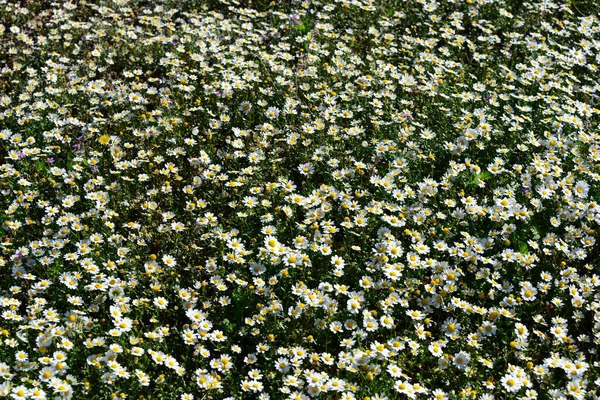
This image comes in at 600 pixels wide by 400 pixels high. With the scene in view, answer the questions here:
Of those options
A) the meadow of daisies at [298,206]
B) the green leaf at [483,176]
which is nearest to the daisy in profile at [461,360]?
the meadow of daisies at [298,206]

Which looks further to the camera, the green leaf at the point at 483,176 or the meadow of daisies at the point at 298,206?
the green leaf at the point at 483,176

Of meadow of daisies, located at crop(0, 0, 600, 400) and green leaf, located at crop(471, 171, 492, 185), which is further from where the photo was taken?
green leaf, located at crop(471, 171, 492, 185)

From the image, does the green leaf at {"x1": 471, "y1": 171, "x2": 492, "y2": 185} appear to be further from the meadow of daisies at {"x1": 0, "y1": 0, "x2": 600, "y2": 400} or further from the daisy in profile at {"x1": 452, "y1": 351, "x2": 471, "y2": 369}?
the daisy in profile at {"x1": 452, "y1": 351, "x2": 471, "y2": 369}

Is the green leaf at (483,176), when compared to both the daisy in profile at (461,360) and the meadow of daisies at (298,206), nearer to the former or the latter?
the meadow of daisies at (298,206)

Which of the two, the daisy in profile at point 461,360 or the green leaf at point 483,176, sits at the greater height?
the green leaf at point 483,176

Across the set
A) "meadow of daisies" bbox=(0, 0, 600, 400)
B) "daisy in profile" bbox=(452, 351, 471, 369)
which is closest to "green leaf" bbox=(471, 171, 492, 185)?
"meadow of daisies" bbox=(0, 0, 600, 400)

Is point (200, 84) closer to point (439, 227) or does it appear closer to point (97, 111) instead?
point (97, 111)

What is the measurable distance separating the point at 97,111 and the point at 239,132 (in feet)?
4.67

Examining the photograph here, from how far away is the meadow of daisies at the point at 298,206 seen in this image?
173 inches

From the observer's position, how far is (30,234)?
5211 mm

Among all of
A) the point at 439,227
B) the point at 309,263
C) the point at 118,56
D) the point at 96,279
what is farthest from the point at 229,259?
the point at 118,56

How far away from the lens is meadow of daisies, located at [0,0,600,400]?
14.4 feet

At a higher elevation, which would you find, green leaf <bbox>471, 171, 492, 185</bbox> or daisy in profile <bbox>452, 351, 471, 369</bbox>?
green leaf <bbox>471, 171, 492, 185</bbox>

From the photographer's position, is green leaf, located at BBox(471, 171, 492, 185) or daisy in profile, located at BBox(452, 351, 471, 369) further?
green leaf, located at BBox(471, 171, 492, 185)
